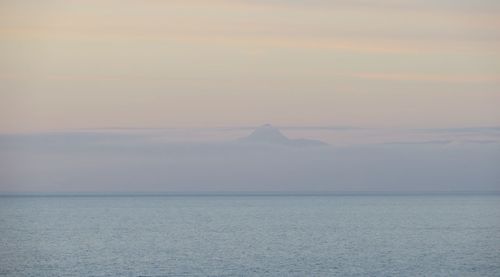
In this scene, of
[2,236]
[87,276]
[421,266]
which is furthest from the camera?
[2,236]

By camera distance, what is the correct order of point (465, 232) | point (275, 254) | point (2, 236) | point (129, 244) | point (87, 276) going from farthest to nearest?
point (465, 232) < point (2, 236) < point (129, 244) < point (275, 254) < point (87, 276)

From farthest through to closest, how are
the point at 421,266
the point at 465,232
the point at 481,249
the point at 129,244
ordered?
the point at 465,232, the point at 129,244, the point at 481,249, the point at 421,266

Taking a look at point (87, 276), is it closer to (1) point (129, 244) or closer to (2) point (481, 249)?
(1) point (129, 244)

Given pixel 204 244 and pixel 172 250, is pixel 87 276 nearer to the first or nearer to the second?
pixel 172 250

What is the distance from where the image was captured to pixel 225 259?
8500cm

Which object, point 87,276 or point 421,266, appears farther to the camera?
point 421,266

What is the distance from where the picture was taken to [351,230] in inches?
5032

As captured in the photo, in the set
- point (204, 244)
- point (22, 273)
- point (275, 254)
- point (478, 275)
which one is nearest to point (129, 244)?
point (204, 244)

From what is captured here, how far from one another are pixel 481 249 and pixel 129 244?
3457 centimetres

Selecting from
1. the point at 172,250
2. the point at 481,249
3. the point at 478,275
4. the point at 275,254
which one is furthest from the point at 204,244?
the point at 478,275

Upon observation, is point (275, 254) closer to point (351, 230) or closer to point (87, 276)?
point (87, 276)

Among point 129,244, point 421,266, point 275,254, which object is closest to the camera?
point 421,266

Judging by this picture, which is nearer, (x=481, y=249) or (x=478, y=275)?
(x=478, y=275)

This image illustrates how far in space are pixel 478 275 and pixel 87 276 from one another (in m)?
27.9
